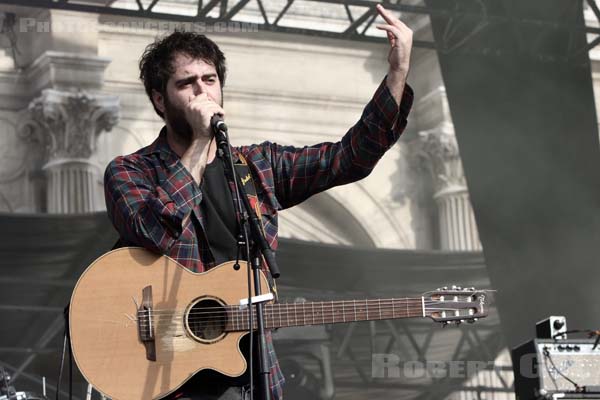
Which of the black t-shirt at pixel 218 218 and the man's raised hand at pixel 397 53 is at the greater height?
the man's raised hand at pixel 397 53

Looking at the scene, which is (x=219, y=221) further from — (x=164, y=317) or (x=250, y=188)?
(x=164, y=317)

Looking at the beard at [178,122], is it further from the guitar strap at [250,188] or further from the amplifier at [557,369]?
the amplifier at [557,369]

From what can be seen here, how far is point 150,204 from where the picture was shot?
11.0ft

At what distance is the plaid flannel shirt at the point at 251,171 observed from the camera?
337 cm

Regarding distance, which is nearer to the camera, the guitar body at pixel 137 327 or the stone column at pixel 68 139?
the guitar body at pixel 137 327

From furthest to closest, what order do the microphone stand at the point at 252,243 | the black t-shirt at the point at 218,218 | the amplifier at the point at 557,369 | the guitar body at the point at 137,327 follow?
the amplifier at the point at 557,369
the black t-shirt at the point at 218,218
the guitar body at the point at 137,327
the microphone stand at the point at 252,243

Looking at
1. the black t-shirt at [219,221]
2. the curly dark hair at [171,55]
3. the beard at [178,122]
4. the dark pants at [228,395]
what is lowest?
the dark pants at [228,395]

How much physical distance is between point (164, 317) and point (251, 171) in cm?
55

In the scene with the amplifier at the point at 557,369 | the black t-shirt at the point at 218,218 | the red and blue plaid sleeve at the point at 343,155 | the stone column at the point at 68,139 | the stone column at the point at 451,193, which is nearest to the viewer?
the black t-shirt at the point at 218,218

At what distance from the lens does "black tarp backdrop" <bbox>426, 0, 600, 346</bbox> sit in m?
10.8

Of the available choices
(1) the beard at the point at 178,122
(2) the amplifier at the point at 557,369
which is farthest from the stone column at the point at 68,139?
(1) the beard at the point at 178,122

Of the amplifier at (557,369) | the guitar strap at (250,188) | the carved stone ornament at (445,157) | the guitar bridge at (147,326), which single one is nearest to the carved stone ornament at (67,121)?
the carved stone ornament at (445,157)

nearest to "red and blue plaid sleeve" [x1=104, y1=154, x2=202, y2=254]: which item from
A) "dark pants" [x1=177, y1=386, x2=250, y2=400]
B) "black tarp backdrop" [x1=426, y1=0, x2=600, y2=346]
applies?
"dark pants" [x1=177, y1=386, x2=250, y2=400]

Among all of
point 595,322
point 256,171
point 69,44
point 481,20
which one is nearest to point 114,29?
point 69,44
